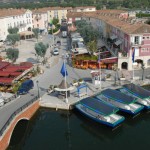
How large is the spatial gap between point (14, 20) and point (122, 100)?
6889cm

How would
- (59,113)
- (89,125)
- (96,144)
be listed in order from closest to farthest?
(96,144)
(89,125)
(59,113)

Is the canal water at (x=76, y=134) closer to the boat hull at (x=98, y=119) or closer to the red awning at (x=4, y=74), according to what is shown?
the boat hull at (x=98, y=119)

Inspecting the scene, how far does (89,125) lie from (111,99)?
5.80 meters

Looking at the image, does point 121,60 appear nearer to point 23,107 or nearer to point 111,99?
point 111,99

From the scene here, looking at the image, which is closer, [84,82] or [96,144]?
[96,144]

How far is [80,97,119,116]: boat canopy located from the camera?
35094mm

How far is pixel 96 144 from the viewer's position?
104 ft

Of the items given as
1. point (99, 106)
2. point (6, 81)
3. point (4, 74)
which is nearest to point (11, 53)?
point (4, 74)

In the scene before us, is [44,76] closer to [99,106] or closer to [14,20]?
[99,106]

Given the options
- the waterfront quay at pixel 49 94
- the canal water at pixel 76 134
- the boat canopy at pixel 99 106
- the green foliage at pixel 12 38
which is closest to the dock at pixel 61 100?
the waterfront quay at pixel 49 94

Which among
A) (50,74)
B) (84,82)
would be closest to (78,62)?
(50,74)

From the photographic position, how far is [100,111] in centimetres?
3519

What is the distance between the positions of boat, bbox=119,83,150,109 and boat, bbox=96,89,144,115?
3.16 feet

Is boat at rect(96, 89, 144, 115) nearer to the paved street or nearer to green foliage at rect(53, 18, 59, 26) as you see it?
the paved street
